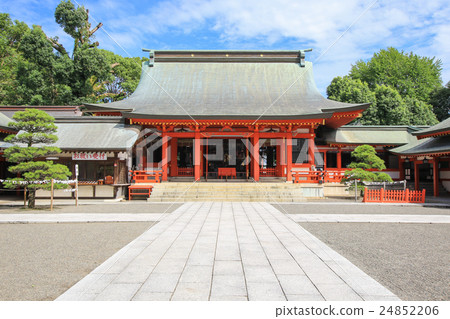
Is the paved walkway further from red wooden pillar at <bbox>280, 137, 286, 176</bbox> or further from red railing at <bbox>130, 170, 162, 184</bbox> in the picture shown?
red wooden pillar at <bbox>280, 137, 286, 176</bbox>

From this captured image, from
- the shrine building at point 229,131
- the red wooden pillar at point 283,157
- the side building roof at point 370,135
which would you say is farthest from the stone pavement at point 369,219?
the side building roof at point 370,135

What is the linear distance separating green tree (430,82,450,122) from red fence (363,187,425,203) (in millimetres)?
27294

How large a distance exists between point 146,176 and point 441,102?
122ft

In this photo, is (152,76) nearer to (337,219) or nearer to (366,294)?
(337,219)

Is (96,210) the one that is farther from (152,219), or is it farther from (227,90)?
(227,90)

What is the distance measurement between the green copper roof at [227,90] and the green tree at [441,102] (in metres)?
22.7

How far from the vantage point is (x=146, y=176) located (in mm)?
16922

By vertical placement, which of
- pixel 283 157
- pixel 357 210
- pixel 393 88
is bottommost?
pixel 357 210

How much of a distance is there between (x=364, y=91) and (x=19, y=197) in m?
32.9

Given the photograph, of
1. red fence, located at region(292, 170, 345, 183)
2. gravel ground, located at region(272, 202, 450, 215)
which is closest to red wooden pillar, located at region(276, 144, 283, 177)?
red fence, located at region(292, 170, 345, 183)

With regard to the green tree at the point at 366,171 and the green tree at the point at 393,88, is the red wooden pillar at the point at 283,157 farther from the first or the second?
the green tree at the point at 393,88

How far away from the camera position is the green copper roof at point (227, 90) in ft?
59.2

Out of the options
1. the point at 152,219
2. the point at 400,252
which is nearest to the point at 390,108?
the point at 400,252

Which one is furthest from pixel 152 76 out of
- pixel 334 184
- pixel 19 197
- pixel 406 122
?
pixel 406 122
